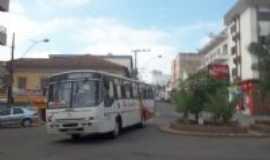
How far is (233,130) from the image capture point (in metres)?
20.9

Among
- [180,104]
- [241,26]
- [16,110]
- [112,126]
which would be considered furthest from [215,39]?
[112,126]

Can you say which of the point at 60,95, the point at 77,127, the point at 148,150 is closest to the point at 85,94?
the point at 60,95

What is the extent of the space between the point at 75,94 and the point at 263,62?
1043 centimetres

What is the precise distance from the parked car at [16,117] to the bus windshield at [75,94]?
1584 centimetres

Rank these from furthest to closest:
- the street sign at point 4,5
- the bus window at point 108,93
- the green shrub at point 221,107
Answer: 1. the street sign at point 4,5
2. the green shrub at point 221,107
3. the bus window at point 108,93

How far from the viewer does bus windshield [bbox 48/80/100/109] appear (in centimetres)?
1834

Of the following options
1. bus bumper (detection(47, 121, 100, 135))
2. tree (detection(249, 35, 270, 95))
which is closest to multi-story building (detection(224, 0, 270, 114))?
tree (detection(249, 35, 270, 95))

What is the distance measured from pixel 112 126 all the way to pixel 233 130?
5.61 metres

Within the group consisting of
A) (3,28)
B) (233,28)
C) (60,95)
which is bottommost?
(60,95)

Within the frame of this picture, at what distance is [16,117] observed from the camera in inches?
1337

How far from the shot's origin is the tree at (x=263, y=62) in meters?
23.4

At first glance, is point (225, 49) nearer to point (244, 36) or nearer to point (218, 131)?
point (244, 36)

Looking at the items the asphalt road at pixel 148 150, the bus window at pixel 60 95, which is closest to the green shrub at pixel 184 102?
the asphalt road at pixel 148 150

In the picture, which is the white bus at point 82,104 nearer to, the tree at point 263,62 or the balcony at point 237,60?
the tree at point 263,62
